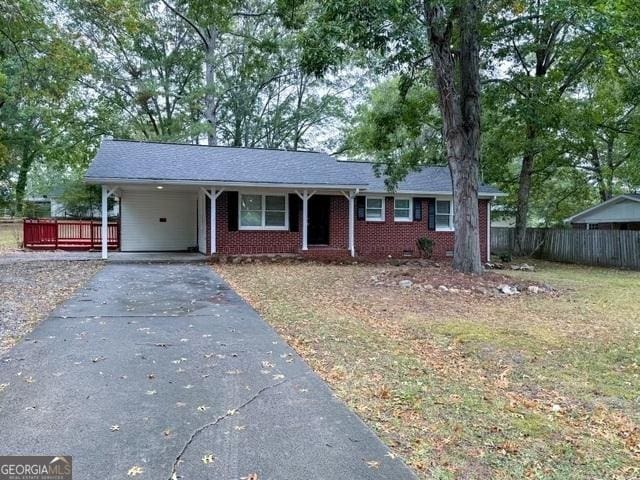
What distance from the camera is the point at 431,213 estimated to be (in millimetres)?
18344

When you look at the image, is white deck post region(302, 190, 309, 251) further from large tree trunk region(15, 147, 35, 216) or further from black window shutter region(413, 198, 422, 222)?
large tree trunk region(15, 147, 35, 216)

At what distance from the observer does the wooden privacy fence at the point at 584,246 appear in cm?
1656

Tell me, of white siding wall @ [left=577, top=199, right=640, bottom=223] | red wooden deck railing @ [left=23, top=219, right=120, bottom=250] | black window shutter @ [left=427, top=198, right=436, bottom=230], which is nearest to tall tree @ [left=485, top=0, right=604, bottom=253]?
white siding wall @ [left=577, top=199, right=640, bottom=223]

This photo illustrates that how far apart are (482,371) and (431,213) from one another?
14356 millimetres

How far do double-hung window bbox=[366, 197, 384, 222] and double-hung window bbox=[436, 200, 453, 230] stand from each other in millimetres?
2522

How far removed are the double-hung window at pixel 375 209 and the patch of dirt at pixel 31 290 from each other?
9554mm

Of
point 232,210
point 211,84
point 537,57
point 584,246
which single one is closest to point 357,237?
point 232,210

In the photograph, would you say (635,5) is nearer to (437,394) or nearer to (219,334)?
(437,394)

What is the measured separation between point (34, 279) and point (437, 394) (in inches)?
372

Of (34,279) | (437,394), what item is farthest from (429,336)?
(34,279)

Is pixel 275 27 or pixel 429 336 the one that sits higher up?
pixel 275 27

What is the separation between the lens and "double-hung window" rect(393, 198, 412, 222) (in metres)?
18.0

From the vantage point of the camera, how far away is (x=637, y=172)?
64.0ft

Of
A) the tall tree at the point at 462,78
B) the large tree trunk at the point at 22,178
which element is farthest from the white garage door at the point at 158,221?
the large tree trunk at the point at 22,178
